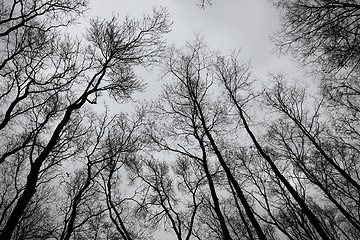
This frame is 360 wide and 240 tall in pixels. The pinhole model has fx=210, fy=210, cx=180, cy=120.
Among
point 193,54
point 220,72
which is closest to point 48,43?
point 193,54

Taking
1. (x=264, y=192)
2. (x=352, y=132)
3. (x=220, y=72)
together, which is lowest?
(x=264, y=192)

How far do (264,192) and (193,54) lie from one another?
10.9 metres

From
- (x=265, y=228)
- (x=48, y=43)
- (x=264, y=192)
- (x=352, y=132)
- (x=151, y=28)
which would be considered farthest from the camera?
(x=265, y=228)

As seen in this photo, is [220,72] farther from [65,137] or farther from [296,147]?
[65,137]

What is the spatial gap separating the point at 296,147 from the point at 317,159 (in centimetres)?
150

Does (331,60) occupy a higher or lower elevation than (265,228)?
lower

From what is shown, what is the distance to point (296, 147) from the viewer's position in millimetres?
13539

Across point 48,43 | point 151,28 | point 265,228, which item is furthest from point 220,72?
point 265,228

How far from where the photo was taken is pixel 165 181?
50.3 ft

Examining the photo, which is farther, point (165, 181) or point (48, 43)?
point (165, 181)

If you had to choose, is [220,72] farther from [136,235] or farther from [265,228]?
[265,228]

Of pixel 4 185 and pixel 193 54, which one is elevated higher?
pixel 193 54

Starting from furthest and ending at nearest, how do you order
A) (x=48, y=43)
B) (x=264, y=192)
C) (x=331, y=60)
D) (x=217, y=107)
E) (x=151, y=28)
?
1. (x=264, y=192)
2. (x=217, y=107)
3. (x=151, y=28)
4. (x=48, y=43)
5. (x=331, y=60)

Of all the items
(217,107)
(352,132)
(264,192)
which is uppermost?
(217,107)
